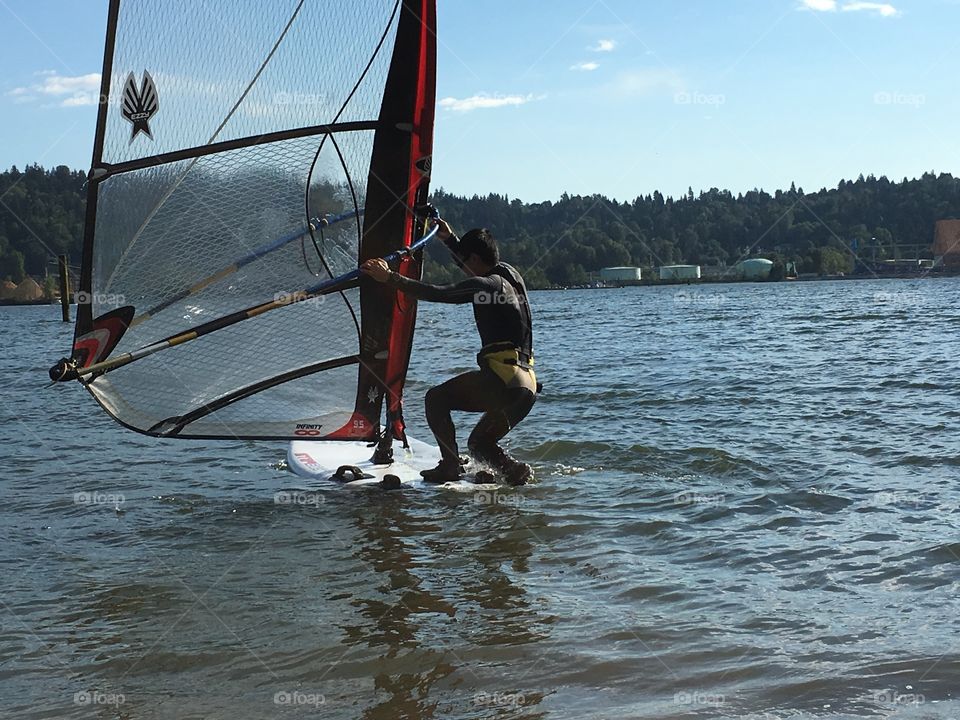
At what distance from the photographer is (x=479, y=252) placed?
7633 millimetres

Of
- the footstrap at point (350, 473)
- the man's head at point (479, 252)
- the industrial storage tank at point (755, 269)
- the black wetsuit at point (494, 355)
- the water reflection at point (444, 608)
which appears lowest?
the water reflection at point (444, 608)

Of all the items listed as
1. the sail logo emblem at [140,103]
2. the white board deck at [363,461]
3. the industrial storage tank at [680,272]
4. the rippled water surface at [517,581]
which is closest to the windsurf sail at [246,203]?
the sail logo emblem at [140,103]

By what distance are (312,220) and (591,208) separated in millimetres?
143609

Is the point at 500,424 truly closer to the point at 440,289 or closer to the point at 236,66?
the point at 440,289

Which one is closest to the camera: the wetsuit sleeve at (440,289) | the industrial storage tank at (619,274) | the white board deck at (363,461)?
the wetsuit sleeve at (440,289)

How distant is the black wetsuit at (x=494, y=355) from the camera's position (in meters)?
7.33

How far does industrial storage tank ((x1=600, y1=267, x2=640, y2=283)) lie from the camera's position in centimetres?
14525

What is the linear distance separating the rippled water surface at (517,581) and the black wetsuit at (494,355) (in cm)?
73

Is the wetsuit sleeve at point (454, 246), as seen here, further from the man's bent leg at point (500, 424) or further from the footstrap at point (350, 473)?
the footstrap at point (350, 473)

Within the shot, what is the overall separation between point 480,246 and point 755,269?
134m

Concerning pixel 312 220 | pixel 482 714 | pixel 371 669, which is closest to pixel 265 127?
pixel 312 220

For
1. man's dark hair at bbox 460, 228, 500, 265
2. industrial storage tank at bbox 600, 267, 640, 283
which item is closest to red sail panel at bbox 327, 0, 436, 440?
man's dark hair at bbox 460, 228, 500, 265

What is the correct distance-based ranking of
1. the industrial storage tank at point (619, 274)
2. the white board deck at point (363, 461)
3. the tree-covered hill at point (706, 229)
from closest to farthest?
the white board deck at point (363, 461), the tree-covered hill at point (706, 229), the industrial storage tank at point (619, 274)

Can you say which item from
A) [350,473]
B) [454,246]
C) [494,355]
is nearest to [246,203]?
[454,246]
